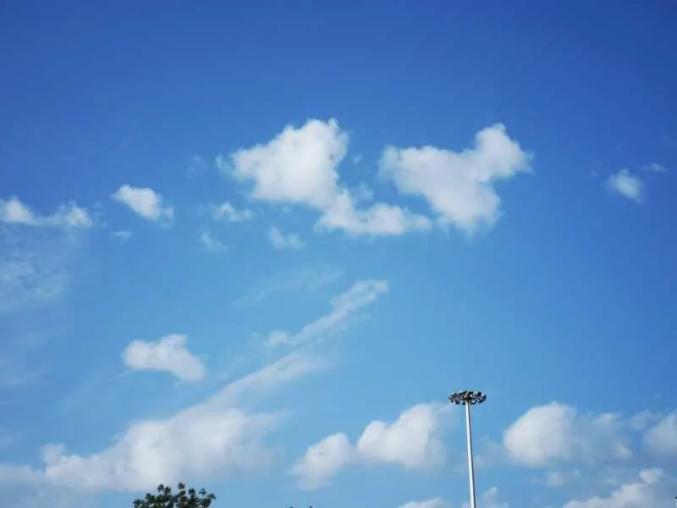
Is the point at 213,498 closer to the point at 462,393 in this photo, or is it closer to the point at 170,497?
the point at 170,497

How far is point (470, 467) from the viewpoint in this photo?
47.6 meters

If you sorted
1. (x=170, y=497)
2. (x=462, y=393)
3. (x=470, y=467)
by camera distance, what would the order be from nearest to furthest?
1. (x=470, y=467)
2. (x=462, y=393)
3. (x=170, y=497)

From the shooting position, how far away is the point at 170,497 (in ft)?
237

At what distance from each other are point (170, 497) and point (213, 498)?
5627 millimetres

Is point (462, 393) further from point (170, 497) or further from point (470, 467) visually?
point (170, 497)

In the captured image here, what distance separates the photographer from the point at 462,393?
53.2m

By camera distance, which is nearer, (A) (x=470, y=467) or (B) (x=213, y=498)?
(A) (x=470, y=467)

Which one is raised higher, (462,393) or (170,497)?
(462,393)

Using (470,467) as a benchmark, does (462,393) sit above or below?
above

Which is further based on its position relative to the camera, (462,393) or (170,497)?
(170,497)

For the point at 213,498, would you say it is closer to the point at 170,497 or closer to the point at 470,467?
the point at 170,497

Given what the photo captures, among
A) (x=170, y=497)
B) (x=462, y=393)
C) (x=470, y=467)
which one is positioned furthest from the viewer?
(x=170, y=497)

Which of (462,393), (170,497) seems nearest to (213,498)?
(170,497)

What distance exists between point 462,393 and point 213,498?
40364mm
